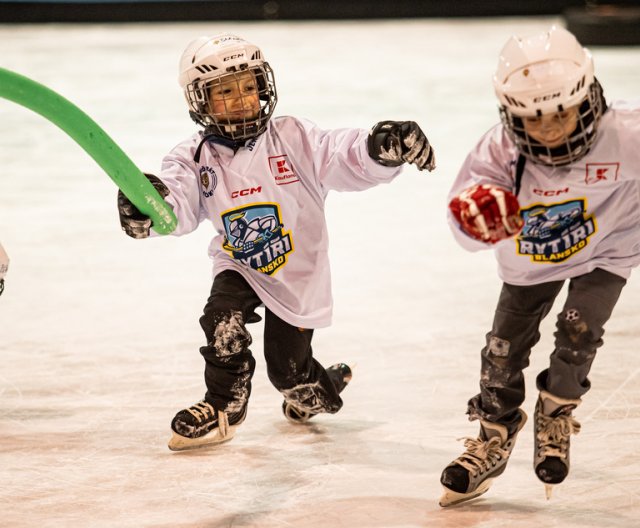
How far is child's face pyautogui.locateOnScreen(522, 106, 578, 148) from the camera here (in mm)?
2586

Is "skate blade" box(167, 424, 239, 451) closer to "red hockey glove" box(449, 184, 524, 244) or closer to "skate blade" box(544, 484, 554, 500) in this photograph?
"skate blade" box(544, 484, 554, 500)

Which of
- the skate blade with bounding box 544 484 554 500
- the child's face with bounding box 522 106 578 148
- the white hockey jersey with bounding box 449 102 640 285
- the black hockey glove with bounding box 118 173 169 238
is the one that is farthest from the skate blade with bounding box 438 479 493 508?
the black hockey glove with bounding box 118 173 169 238

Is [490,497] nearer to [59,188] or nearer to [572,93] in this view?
[572,93]

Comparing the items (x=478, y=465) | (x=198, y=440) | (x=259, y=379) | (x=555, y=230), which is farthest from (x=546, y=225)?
(x=259, y=379)

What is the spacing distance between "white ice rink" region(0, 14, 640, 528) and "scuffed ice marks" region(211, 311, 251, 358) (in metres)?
0.33

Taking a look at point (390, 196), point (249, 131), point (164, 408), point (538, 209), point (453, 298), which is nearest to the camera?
point (538, 209)

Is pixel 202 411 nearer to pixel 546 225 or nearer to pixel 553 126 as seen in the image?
pixel 546 225

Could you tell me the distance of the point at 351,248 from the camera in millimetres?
5320

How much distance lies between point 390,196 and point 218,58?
3.16 m

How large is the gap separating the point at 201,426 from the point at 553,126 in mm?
1431

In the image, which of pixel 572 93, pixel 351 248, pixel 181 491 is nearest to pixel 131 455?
pixel 181 491

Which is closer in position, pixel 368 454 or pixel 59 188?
pixel 368 454

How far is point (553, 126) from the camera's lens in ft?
8.52

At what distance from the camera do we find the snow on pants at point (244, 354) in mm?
3250
